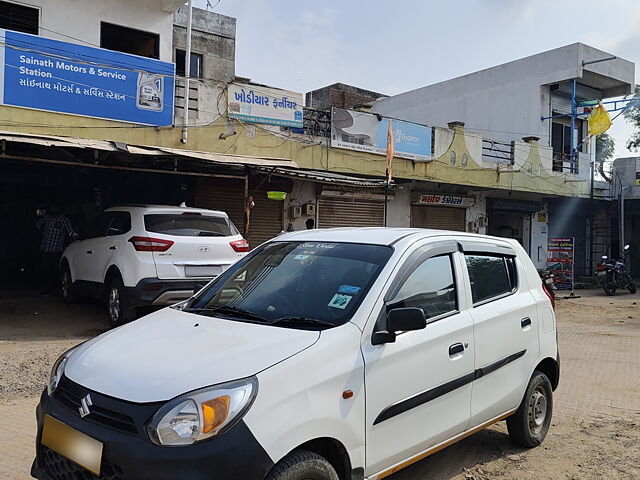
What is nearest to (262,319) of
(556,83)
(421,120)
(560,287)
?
(560,287)

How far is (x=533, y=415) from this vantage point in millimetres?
4379

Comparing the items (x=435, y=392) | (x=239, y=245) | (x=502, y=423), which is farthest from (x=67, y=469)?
(x=239, y=245)

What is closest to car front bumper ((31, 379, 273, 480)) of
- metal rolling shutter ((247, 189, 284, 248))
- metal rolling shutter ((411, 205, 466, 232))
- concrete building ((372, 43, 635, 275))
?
metal rolling shutter ((247, 189, 284, 248))

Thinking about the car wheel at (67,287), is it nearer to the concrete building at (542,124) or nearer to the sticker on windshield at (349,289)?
the sticker on windshield at (349,289)

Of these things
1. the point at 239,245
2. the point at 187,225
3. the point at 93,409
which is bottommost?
the point at 93,409

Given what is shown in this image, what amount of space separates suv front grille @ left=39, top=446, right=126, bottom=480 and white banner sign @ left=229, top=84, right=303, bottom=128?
387 inches

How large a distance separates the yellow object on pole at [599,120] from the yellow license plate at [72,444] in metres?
21.6

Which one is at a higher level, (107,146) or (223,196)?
(107,146)

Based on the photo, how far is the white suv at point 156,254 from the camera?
7.55 m

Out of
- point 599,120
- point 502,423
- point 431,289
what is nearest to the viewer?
point 431,289

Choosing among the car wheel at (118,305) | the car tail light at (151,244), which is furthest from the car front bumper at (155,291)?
the car tail light at (151,244)

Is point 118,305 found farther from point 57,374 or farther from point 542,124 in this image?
point 542,124

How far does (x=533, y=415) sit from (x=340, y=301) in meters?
2.26

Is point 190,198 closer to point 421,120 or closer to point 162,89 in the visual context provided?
point 162,89
